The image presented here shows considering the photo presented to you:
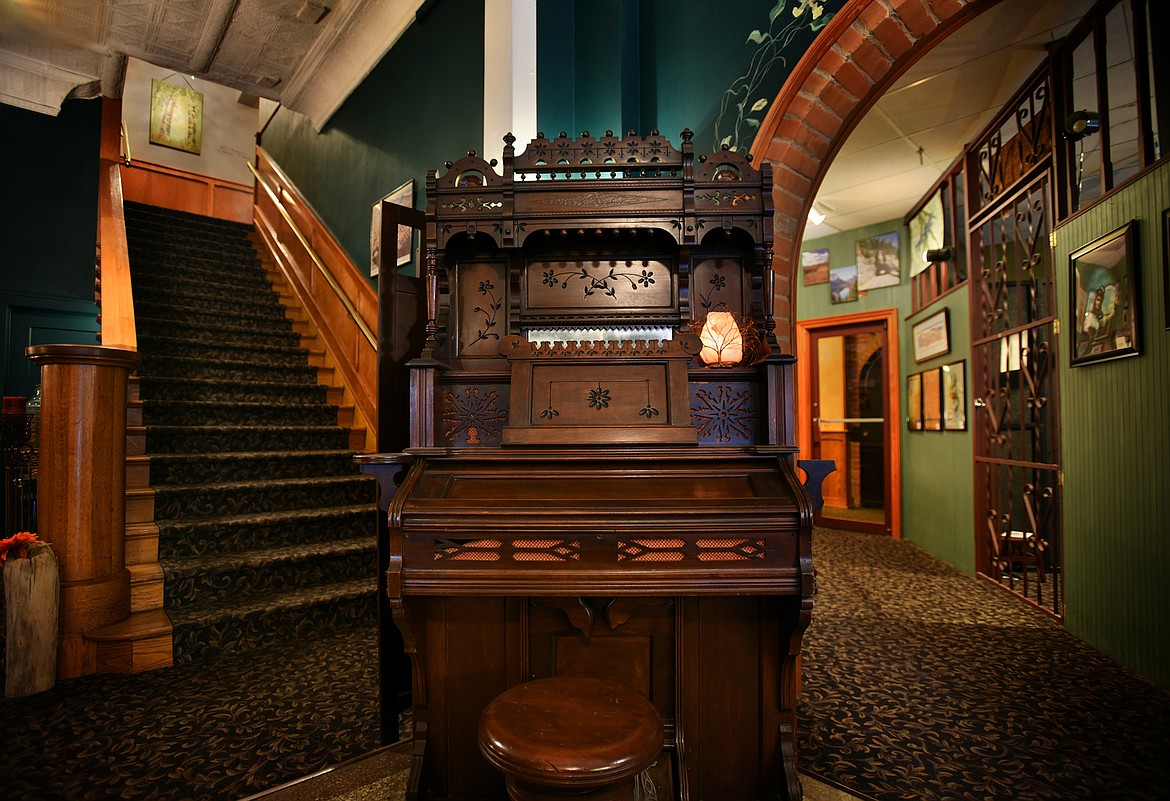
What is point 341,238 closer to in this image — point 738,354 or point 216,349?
point 216,349

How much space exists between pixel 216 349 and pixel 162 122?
18.6ft

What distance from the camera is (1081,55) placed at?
3420mm

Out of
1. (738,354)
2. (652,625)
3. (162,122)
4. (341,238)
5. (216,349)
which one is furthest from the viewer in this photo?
(162,122)

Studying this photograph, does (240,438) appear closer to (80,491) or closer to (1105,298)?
(80,491)

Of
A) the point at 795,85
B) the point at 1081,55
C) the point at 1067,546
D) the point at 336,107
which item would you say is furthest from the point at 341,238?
the point at 1067,546

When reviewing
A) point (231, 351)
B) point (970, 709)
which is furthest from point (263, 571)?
point (970, 709)

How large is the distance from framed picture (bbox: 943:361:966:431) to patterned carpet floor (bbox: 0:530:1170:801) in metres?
1.96

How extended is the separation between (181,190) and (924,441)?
9.88 metres

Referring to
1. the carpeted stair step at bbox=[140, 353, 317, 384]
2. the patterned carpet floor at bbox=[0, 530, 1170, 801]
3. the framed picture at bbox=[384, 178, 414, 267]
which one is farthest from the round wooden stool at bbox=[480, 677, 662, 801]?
the carpeted stair step at bbox=[140, 353, 317, 384]

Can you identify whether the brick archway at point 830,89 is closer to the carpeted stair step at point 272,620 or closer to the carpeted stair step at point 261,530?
the carpeted stair step at point 272,620

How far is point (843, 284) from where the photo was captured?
6.74 metres

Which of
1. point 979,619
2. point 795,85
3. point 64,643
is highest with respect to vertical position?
point 795,85

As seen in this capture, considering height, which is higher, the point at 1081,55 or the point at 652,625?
the point at 1081,55

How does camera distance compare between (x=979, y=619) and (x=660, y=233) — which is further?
(x=979, y=619)
